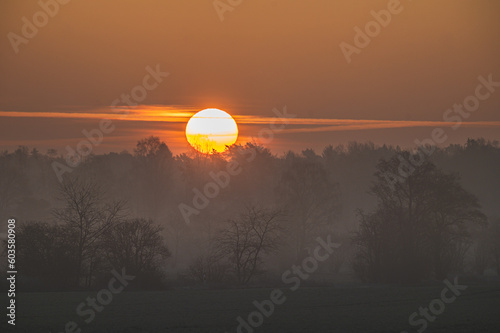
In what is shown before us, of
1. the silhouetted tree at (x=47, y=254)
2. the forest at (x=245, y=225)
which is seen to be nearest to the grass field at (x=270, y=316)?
the silhouetted tree at (x=47, y=254)

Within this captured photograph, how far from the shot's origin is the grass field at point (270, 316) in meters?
30.8

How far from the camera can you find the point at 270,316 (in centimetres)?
3434

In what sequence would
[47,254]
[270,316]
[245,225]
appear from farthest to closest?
[245,225] → [47,254] → [270,316]

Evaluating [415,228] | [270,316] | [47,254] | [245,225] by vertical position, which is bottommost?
[270,316]

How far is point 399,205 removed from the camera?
208ft

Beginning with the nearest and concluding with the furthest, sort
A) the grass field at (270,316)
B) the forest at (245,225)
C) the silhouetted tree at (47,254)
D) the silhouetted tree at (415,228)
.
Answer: the grass field at (270,316)
the silhouetted tree at (47,254)
the forest at (245,225)
the silhouetted tree at (415,228)

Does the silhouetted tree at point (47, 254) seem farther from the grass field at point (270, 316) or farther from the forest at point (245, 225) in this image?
the grass field at point (270, 316)

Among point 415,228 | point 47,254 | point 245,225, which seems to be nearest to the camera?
point 47,254

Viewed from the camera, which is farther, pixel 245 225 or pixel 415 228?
pixel 245 225

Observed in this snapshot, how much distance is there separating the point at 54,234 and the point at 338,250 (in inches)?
1254

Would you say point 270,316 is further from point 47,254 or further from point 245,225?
point 245,225

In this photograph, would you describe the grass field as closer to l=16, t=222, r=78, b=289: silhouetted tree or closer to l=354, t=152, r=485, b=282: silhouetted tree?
l=16, t=222, r=78, b=289: silhouetted tree

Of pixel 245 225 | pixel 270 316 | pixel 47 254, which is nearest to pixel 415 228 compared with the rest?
pixel 245 225

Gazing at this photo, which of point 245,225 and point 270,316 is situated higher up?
point 245,225
